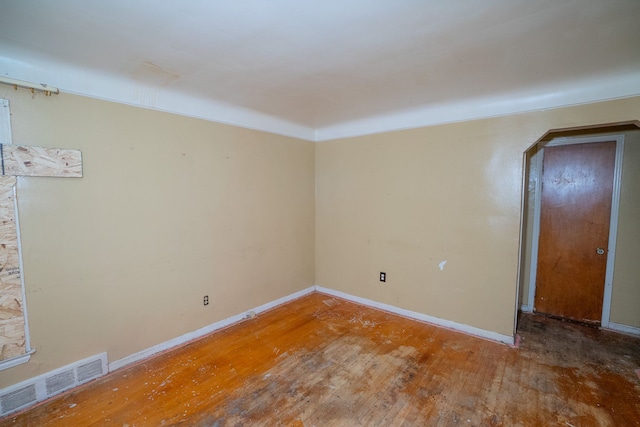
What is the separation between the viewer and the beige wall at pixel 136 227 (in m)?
2.09

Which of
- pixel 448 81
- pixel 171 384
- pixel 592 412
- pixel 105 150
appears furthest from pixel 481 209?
pixel 105 150

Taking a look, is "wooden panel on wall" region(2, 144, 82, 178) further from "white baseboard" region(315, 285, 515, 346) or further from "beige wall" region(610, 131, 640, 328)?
"beige wall" region(610, 131, 640, 328)

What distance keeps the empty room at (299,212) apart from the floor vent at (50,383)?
0.04ft

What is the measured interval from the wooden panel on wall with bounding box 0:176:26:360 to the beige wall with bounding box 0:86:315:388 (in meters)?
0.06

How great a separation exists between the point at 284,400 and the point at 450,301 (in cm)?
214

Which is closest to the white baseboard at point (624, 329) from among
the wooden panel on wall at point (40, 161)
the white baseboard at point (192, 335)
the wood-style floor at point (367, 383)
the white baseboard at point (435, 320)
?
the wood-style floor at point (367, 383)

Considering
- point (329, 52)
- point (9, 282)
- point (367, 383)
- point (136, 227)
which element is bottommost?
point (367, 383)

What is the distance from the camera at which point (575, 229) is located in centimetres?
337

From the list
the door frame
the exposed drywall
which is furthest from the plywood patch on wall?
the door frame

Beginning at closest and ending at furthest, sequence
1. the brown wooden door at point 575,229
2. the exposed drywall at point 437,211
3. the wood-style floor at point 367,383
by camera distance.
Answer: the wood-style floor at point 367,383, the exposed drywall at point 437,211, the brown wooden door at point 575,229

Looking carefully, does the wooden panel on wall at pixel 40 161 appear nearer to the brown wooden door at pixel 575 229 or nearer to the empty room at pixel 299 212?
the empty room at pixel 299 212

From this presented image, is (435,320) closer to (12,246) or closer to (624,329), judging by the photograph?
(624,329)

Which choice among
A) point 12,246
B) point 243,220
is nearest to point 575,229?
point 243,220

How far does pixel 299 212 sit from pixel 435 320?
2.26 metres
